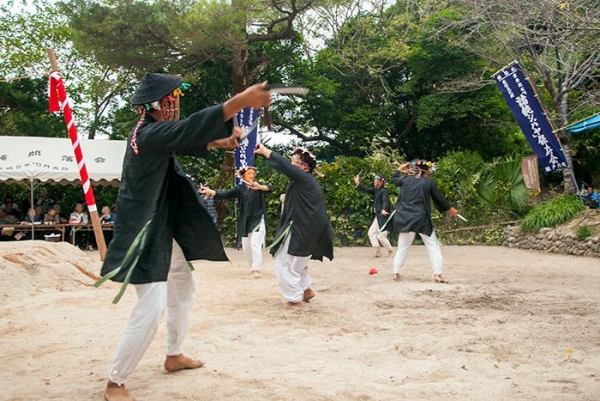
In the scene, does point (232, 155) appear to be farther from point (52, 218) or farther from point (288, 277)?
point (288, 277)

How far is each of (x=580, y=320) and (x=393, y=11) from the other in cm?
1902

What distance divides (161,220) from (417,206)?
241 inches

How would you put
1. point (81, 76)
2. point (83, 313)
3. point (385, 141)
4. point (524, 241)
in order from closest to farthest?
point (83, 313), point (524, 241), point (385, 141), point (81, 76)

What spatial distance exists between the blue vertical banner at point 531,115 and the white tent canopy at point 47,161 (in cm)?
1060

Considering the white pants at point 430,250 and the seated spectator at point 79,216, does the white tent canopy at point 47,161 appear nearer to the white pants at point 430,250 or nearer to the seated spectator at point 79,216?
the seated spectator at point 79,216

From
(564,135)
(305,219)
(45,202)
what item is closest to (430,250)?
(305,219)

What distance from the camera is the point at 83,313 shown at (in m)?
6.45

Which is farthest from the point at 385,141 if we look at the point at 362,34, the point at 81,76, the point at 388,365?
the point at 388,365

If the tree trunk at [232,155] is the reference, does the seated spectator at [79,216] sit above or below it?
below

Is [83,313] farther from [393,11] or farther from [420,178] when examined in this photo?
[393,11]

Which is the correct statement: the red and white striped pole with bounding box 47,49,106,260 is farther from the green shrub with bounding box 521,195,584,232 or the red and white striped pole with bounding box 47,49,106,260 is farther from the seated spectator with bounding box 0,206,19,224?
the green shrub with bounding box 521,195,584,232

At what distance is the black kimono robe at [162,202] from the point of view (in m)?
3.49

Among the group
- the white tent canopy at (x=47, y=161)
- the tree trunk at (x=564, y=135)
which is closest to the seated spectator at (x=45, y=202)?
the white tent canopy at (x=47, y=161)

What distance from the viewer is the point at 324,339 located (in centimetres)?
532
